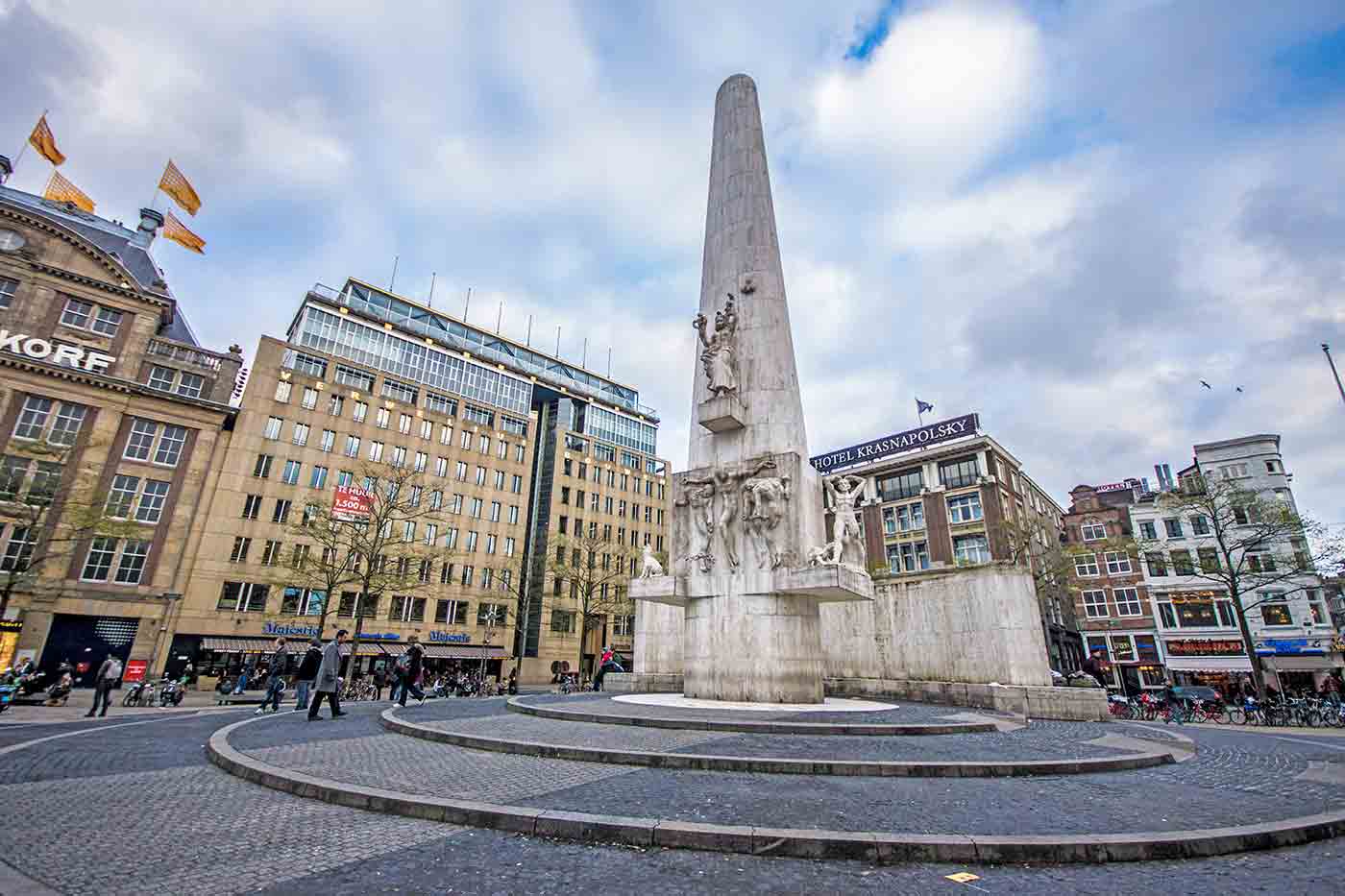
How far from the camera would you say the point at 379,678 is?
28609 mm

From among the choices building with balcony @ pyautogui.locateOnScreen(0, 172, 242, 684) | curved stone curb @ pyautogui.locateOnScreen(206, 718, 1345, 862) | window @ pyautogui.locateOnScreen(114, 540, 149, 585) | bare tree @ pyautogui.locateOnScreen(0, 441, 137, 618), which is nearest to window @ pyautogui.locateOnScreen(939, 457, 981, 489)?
curved stone curb @ pyautogui.locateOnScreen(206, 718, 1345, 862)

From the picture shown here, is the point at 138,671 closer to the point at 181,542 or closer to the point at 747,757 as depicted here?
the point at 181,542

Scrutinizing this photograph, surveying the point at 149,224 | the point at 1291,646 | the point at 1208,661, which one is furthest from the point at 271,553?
the point at 1291,646

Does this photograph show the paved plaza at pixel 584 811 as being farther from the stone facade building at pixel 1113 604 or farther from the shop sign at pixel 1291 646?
the shop sign at pixel 1291 646

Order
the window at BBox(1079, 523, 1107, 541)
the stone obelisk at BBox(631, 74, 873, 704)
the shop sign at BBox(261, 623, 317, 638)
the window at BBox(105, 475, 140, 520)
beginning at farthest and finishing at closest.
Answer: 1. the window at BBox(1079, 523, 1107, 541)
2. the shop sign at BBox(261, 623, 317, 638)
3. the window at BBox(105, 475, 140, 520)
4. the stone obelisk at BBox(631, 74, 873, 704)

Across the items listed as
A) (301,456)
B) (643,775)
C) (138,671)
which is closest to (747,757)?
(643,775)

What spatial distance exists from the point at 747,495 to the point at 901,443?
45476 mm

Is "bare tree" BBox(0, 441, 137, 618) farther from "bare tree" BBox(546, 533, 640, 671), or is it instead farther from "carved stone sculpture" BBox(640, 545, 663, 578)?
"bare tree" BBox(546, 533, 640, 671)

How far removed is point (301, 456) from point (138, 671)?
75.3ft

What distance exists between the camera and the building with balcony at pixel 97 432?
33.1 meters

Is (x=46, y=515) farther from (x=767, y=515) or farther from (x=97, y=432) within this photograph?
(x=767, y=515)

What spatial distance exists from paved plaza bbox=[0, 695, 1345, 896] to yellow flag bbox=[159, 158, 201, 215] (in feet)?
176

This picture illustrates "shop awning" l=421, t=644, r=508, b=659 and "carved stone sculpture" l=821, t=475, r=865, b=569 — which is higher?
"carved stone sculpture" l=821, t=475, r=865, b=569

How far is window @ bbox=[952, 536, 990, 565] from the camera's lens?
47.9 metres
